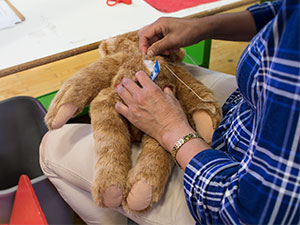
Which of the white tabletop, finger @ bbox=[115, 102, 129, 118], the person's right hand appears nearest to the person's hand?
finger @ bbox=[115, 102, 129, 118]

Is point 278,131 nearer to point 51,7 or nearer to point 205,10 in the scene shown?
point 205,10

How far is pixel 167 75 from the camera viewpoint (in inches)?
30.7

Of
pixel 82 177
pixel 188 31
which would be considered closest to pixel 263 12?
pixel 188 31

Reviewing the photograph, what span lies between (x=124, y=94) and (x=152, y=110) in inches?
3.5

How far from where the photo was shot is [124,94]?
0.74 meters

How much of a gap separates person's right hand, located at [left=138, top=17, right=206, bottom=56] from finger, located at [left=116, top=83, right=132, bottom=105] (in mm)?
118

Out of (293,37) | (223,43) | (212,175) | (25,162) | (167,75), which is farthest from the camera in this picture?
(223,43)

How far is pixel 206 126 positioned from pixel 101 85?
0.30 metres

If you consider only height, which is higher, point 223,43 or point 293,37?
point 293,37

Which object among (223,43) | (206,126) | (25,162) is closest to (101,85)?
(206,126)

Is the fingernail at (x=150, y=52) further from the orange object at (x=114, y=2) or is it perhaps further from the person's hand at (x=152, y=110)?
the orange object at (x=114, y=2)

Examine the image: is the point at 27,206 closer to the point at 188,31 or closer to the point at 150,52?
the point at 150,52

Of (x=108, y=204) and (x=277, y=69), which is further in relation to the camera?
(x=108, y=204)

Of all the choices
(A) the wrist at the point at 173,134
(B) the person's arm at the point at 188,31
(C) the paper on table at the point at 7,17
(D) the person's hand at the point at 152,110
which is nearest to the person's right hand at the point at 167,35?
(B) the person's arm at the point at 188,31
